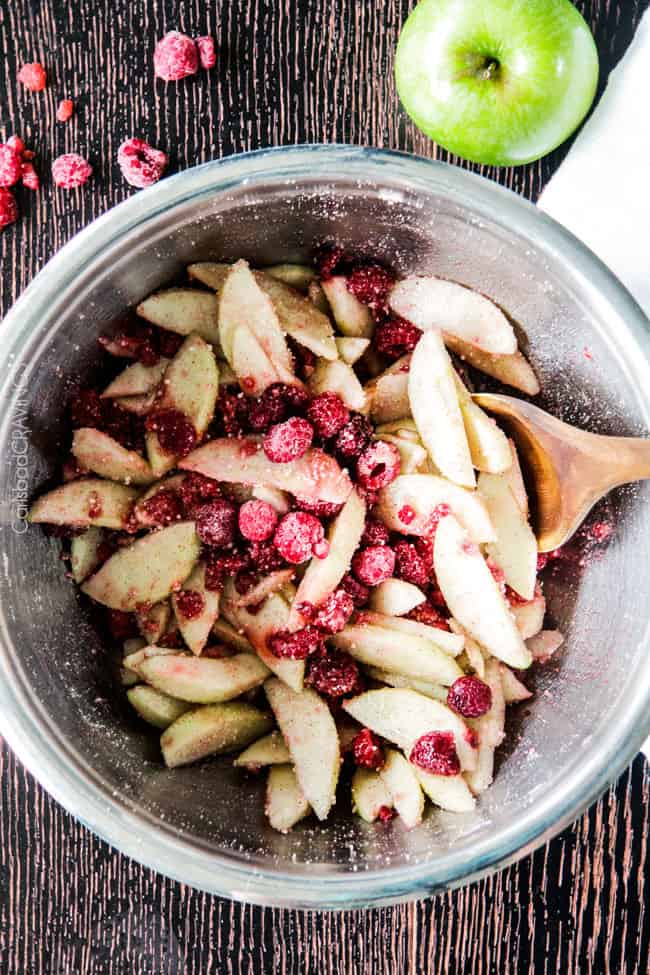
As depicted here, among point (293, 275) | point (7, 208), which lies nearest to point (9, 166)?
point (7, 208)

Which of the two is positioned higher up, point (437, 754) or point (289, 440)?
point (289, 440)

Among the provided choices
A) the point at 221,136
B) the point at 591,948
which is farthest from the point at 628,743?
the point at 221,136

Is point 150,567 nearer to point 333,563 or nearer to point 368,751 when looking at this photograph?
point 333,563

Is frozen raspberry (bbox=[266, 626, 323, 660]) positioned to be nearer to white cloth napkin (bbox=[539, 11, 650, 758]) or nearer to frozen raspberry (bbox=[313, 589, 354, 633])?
frozen raspberry (bbox=[313, 589, 354, 633])

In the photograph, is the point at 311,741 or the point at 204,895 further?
the point at 204,895

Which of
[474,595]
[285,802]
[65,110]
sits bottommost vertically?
[285,802]

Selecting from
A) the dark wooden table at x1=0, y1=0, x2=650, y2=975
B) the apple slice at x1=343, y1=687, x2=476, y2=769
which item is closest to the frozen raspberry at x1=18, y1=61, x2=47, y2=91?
the dark wooden table at x1=0, y1=0, x2=650, y2=975
